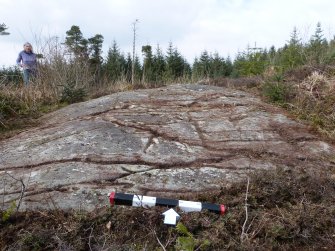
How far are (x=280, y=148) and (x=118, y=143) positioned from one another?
5.04 feet

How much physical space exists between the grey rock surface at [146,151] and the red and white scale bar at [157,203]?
0.19 meters

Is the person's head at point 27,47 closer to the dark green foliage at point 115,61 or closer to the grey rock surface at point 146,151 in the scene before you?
the grey rock surface at point 146,151

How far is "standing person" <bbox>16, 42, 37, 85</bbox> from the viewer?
24.2 feet

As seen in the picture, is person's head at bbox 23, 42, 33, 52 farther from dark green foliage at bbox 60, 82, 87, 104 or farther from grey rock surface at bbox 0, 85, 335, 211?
grey rock surface at bbox 0, 85, 335, 211

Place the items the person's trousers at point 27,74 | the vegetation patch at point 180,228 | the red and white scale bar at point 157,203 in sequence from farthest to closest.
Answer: the person's trousers at point 27,74 → the red and white scale bar at point 157,203 → the vegetation patch at point 180,228

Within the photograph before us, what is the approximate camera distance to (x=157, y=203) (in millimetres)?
2346

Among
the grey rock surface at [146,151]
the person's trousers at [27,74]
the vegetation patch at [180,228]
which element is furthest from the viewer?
the person's trousers at [27,74]

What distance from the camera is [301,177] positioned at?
9.10ft

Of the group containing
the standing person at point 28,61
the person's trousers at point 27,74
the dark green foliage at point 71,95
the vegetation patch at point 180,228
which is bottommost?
the vegetation patch at point 180,228

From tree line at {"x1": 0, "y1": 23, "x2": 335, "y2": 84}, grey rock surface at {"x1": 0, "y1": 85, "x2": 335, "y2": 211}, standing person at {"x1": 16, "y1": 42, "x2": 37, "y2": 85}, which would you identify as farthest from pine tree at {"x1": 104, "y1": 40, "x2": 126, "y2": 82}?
grey rock surface at {"x1": 0, "y1": 85, "x2": 335, "y2": 211}

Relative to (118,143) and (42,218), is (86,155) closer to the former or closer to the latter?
(118,143)

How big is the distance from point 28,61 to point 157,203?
6.05 metres

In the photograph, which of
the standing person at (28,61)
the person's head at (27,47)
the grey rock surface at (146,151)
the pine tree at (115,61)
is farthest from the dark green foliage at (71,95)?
the pine tree at (115,61)

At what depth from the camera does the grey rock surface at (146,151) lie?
2699mm
